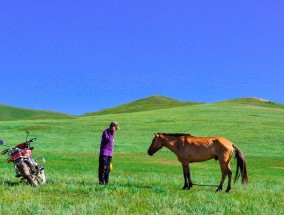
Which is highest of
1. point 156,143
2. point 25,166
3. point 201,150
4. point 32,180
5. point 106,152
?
point 156,143

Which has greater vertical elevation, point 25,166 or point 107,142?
point 107,142

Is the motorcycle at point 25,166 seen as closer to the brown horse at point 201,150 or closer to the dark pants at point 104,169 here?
the dark pants at point 104,169

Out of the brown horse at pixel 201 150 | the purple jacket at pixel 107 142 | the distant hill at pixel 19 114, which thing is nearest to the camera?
the brown horse at pixel 201 150

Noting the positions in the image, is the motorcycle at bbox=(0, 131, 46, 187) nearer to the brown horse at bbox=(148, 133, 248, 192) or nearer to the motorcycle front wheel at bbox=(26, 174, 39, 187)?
the motorcycle front wheel at bbox=(26, 174, 39, 187)

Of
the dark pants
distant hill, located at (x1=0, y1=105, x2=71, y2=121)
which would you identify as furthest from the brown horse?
distant hill, located at (x1=0, y1=105, x2=71, y2=121)

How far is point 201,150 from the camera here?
49.4ft

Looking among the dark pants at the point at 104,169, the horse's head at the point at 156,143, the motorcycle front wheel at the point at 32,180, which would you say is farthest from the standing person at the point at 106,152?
the motorcycle front wheel at the point at 32,180

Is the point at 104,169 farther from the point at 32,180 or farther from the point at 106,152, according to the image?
the point at 32,180

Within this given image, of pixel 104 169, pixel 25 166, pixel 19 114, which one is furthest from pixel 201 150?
pixel 19 114

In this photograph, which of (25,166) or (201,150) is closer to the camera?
(25,166)

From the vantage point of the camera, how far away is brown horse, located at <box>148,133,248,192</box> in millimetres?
14812

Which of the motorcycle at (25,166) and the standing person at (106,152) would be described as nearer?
the motorcycle at (25,166)

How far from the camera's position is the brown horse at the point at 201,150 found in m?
14.8

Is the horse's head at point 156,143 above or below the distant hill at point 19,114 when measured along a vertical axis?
below
